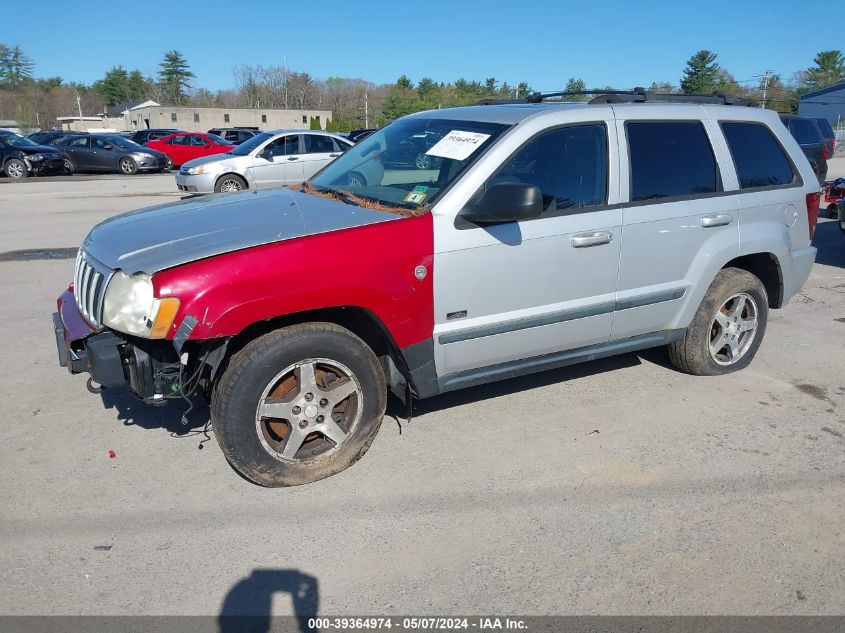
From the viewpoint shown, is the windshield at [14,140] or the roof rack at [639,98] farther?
the windshield at [14,140]

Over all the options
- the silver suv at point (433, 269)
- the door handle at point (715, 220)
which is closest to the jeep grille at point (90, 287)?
the silver suv at point (433, 269)

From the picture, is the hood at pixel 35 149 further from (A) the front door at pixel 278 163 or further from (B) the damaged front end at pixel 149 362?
(B) the damaged front end at pixel 149 362

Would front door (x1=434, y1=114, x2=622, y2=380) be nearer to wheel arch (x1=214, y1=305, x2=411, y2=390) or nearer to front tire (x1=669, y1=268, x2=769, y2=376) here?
wheel arch (x1=214, y1=305, x2=411, y2=390)

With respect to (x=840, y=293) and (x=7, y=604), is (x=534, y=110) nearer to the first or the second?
(x=7, y=604)

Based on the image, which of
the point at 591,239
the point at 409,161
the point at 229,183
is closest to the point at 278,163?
the point at 229,183

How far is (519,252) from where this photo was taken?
3.82 meters

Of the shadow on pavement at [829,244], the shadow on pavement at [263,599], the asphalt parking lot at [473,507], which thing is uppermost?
the shadow on pavement at [829,244]

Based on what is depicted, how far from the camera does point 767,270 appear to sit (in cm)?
517

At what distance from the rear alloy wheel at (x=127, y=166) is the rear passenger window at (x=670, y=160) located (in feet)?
76.8

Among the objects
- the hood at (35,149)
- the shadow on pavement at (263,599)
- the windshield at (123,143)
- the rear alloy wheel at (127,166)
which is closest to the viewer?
the shadow on pavement at (263,599)

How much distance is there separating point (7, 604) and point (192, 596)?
2.37ft

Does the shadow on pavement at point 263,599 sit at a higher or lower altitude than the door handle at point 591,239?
lower

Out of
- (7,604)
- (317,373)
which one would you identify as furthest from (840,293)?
(7,604)

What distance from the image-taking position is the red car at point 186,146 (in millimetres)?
26734
